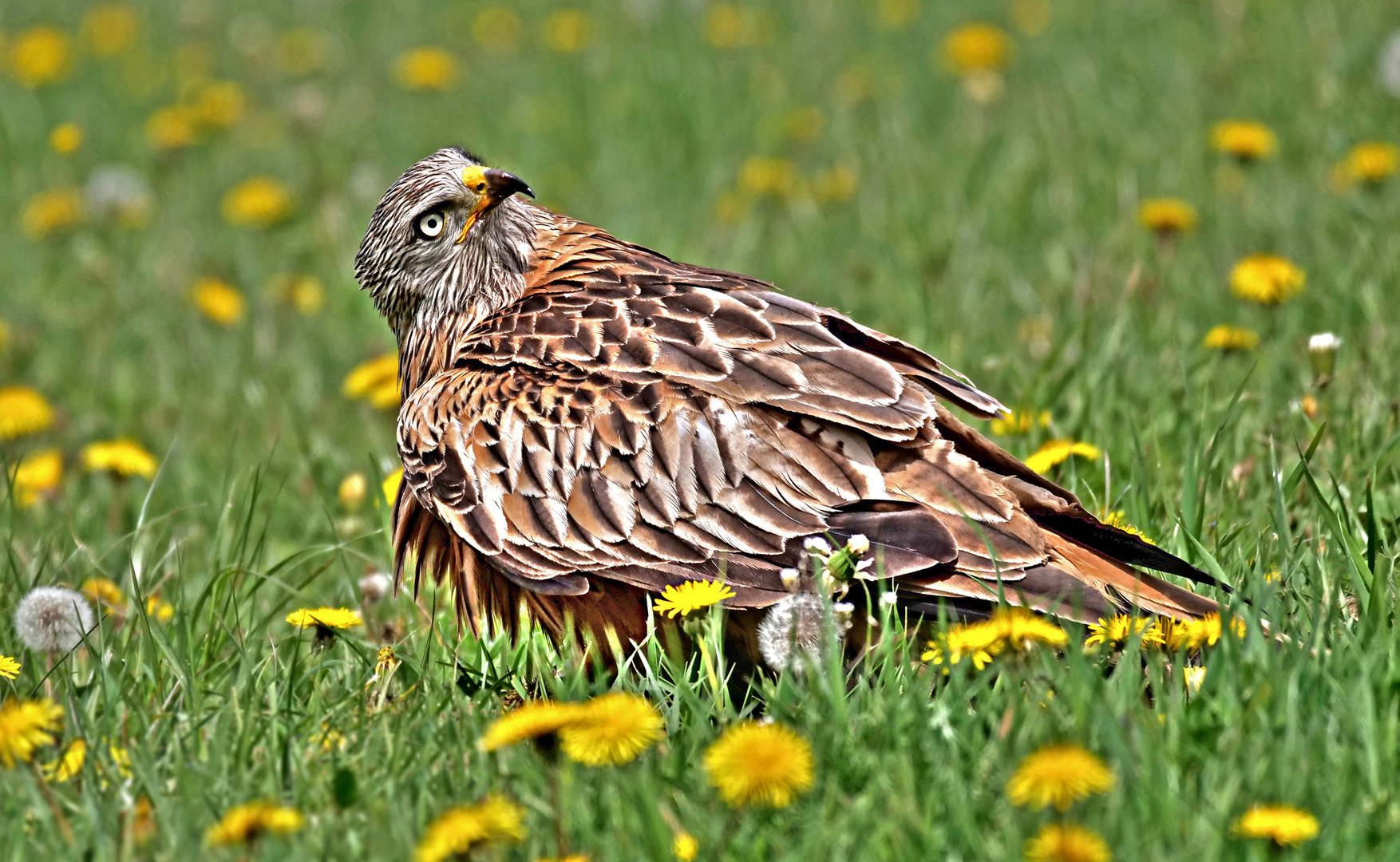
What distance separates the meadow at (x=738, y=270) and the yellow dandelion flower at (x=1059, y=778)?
3.0 inches

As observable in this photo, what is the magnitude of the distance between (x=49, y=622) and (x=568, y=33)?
7991mm

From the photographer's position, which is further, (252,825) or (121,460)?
(121,460)

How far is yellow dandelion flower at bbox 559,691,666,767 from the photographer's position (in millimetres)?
2924

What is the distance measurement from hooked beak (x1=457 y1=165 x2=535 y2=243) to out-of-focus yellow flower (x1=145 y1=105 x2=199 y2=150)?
18.0 ft

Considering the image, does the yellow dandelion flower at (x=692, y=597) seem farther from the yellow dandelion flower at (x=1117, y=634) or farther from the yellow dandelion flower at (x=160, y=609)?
the yellow dandelion flower at (x=160, y=609)

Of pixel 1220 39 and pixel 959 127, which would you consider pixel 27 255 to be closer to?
pixel 959 127

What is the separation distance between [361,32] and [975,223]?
7129mm

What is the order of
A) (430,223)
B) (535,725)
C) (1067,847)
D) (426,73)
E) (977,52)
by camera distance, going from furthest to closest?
(426,73) → (977,52) → (430,223) → (535,725) → (1067,847)

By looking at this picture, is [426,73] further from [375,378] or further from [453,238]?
[453,238]

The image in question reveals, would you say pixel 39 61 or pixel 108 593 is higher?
pixel 39 61

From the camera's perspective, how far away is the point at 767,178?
8.41 metres

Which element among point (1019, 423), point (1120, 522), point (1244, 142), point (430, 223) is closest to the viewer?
point (1120, 522)

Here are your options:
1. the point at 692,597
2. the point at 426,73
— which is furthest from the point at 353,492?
the point at 426,73

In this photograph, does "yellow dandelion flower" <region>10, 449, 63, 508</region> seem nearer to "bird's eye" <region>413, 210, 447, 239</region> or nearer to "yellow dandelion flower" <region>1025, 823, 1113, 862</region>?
"bird's eye" <region>413, 210, 447, 239</region>
